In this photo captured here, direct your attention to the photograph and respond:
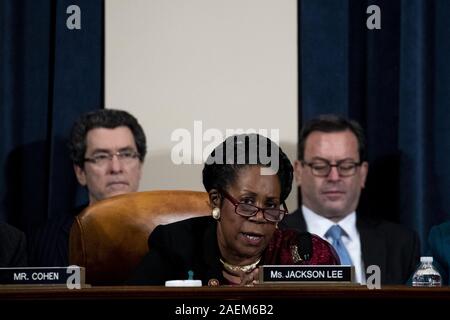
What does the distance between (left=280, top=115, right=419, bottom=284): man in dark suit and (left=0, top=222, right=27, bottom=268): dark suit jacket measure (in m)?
0.84

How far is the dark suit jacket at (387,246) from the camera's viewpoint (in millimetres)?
2936

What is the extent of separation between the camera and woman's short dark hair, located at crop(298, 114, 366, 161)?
3.03 meters

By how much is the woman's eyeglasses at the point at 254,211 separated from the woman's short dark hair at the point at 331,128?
76 centimetres

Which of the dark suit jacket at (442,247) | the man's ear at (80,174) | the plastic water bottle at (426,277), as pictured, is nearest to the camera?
the plastic water bottle at (426,277)

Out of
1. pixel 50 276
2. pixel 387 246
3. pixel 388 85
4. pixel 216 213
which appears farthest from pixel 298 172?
pixel 50 276

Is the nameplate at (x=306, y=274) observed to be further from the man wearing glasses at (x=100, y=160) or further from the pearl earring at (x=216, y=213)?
the man wearing glasses at (x=100, y=160)

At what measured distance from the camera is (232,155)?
2.36 meters

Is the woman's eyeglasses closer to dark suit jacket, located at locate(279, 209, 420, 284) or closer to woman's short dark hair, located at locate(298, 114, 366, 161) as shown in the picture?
dark suit jacket, located at locate(279, 209, 420, 284)

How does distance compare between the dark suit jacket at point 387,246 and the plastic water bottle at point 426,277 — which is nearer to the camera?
the plastic water bottle at point 426,277

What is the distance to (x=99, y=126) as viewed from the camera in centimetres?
301

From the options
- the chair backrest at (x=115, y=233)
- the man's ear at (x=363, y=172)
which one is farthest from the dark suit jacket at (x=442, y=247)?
the chair backrest at (x=115, y=233)

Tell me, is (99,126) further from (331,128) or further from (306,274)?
(306,274)

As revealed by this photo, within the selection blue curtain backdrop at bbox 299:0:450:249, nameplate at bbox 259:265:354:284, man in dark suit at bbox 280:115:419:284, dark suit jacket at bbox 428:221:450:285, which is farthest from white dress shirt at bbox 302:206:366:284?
nameplate at bbox 259:265:354:284

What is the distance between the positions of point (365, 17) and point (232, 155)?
3.74 ft
